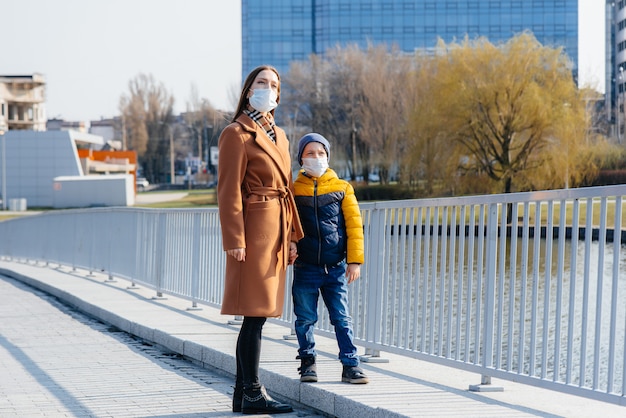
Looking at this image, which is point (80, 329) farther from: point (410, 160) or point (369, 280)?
point (410, 160)

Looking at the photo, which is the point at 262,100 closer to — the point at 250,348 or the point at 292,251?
the point at 292,251

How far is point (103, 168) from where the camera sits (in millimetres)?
106062

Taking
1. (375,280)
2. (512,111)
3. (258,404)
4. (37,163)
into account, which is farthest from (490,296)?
(37,163)

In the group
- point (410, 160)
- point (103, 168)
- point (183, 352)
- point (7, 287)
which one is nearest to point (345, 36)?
point (103, 168)

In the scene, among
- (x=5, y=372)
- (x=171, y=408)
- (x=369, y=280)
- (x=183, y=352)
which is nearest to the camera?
(x=171, y=408)

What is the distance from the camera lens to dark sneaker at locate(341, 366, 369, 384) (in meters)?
6.72

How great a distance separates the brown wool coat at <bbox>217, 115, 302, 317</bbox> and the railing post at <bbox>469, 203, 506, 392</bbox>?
130 cm

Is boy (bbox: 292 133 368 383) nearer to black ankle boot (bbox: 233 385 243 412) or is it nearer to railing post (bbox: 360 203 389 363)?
black ankle boot (bbox: 233 385 243 412)

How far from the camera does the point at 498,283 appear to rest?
6570mm

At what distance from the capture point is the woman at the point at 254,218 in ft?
Result: 20.3

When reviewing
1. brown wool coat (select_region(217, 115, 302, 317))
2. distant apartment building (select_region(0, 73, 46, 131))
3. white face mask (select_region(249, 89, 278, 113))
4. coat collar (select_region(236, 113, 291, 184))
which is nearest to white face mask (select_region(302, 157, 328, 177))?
coat collar (select_region(236, 113, 291, 184))

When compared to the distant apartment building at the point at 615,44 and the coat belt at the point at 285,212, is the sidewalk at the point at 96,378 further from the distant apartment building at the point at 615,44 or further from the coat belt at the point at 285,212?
the distant apartment building at the point at 615,44

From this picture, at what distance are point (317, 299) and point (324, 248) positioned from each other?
0.37 meters

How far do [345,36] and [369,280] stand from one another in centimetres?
10859
